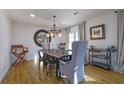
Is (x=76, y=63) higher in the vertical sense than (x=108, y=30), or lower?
lower

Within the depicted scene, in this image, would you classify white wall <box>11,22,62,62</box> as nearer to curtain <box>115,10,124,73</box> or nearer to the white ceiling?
the white ceiling

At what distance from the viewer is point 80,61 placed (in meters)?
2.86

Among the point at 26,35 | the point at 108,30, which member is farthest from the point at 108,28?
the point at 26,35

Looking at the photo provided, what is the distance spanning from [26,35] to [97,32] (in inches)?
154

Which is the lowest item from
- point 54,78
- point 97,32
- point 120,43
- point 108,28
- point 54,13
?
point 54,78

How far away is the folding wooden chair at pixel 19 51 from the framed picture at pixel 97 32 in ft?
11.3

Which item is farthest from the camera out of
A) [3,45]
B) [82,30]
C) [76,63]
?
[82,30]

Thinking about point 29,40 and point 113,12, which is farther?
point 29,40

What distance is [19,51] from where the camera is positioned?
6.41 m

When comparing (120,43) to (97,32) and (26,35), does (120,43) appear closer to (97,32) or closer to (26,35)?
(97,32)

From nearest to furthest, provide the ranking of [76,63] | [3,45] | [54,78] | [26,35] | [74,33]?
[76,63] < [54,78] < [3,45] < [26,35] < [74,33]
